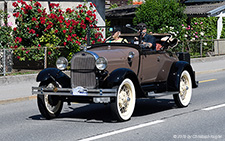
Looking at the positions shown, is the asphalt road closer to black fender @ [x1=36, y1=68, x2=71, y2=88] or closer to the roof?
black fender @ [x1=36, y1=68, x2=71, y2=88]

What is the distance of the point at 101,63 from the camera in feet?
29.4

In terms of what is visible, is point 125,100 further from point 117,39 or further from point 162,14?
point 162,14

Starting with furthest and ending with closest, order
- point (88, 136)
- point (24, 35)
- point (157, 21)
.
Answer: point (157, 21) → point (24, 35) → point (88, 136)

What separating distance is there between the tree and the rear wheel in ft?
57.1

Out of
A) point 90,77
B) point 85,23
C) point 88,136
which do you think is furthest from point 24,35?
point 88,136

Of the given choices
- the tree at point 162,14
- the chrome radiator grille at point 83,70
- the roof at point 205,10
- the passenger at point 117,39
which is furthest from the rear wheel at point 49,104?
the roof at point 205,10

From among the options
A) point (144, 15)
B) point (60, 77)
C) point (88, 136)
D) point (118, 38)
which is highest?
point (144, 15)

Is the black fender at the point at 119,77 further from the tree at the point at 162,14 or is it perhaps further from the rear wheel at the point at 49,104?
the tree at the point at 162,14

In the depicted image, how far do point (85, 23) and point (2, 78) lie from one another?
16.4 feet

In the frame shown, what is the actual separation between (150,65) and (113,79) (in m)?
1.75

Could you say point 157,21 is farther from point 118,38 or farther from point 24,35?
point 118,38

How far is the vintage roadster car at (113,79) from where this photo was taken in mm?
8953

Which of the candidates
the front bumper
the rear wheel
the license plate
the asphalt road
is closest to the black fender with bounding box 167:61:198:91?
the asphalt road

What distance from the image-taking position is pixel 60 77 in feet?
31.9
